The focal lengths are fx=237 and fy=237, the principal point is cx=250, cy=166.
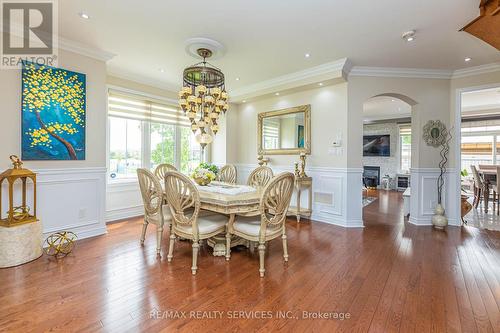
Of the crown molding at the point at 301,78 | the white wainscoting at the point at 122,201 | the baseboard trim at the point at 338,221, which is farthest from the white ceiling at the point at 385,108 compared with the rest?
the white wainscoting at the point at 122,201

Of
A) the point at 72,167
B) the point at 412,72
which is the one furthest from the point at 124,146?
the point at 412,72

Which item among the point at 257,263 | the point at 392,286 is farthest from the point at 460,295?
the point at 257,263

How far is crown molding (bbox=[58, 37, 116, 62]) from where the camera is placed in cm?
319

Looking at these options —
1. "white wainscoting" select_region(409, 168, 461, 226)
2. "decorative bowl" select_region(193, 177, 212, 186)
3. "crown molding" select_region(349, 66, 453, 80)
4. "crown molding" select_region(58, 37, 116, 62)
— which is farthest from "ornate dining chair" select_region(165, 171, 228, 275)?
"white wainscoting" select_region(409, 168, 461, 226)

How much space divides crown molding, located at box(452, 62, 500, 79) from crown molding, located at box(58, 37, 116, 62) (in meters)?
5.78

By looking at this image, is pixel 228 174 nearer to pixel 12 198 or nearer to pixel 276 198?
pixel 276 198

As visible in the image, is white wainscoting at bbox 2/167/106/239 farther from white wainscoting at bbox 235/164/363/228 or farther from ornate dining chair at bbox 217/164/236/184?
white wainscoting at bbox 235/164/363/228

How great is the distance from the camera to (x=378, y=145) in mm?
9133

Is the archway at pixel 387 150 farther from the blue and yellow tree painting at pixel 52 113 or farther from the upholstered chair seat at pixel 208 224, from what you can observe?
the blue and yellow tree painting at pixel 52 113

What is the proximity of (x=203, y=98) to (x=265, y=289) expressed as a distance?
240 cm

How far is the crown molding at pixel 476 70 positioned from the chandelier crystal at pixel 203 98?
4146 millimetres

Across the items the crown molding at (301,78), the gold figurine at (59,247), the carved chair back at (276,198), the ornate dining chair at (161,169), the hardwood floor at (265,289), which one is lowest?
the hardwood floor at (265,289)

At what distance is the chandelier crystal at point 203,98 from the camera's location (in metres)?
3.08

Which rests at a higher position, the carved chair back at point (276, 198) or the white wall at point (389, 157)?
the white wall at point (389, 157)
